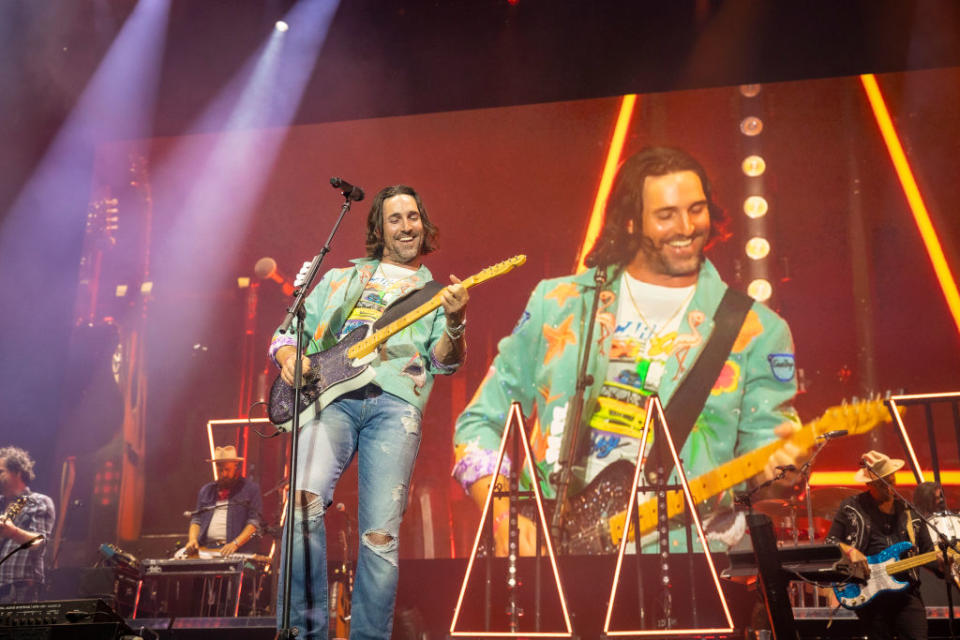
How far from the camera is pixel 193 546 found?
6.67 metres

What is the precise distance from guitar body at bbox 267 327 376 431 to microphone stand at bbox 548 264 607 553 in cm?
322

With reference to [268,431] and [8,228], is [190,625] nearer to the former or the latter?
[268,431]

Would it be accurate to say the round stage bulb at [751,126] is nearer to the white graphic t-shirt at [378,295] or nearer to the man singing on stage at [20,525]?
the white graphic t-shirt at [378,295]

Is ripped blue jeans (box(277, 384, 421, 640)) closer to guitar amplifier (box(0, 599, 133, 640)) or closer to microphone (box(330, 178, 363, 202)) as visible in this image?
guitar amplifier (box(0, 599, 133, 640))

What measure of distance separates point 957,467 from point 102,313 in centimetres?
694

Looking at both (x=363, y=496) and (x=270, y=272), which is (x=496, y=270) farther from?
(x=270, y=272)

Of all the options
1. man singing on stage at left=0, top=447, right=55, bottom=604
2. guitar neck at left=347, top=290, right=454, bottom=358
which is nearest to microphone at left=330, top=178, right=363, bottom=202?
guitar neck at left=347, top=290, right=454, bottom=358

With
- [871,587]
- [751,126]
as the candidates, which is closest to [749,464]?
[871,587]

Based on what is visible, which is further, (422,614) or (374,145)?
(374,145)

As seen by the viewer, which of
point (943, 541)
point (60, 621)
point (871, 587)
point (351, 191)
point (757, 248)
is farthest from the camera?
point (757, 248)

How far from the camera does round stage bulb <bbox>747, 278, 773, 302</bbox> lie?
6.41 m

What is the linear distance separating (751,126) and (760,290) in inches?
54.1

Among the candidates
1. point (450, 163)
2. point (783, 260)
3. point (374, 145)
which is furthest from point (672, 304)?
point (374, 145)

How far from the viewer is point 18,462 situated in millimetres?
6520
